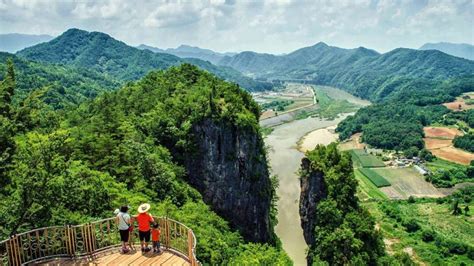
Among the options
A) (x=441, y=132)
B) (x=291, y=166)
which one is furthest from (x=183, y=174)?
(x=441, y=132)

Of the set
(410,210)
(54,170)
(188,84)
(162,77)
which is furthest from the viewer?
(410,210)

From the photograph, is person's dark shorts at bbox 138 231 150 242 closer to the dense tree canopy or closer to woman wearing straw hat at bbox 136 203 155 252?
woman wearing straw hat at bbox 136 203 155 252

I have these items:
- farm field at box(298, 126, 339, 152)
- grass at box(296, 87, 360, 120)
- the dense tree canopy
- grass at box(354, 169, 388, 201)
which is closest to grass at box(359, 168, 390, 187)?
grass at box(354, 169, 388, 201)

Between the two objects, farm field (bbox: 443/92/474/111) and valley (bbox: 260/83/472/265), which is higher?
farm field (bbox: 443/92/474/111)

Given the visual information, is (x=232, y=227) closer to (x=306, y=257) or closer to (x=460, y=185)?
(x=306, y=257)

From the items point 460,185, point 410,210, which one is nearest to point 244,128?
point 410,210

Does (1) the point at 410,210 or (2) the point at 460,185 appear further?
(2) the point at 460,185
